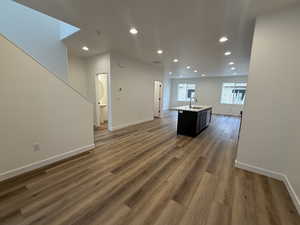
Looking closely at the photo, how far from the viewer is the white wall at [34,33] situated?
→ 3.34 metres

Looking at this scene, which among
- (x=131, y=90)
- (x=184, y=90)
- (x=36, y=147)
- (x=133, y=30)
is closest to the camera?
(x=36, y=147)

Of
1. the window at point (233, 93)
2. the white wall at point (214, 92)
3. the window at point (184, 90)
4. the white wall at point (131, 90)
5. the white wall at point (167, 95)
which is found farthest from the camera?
the white wall at point (167, 95)

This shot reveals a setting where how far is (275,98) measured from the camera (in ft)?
7.01

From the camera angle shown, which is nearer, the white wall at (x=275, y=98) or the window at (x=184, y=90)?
the white wall at (x=275, y=98)

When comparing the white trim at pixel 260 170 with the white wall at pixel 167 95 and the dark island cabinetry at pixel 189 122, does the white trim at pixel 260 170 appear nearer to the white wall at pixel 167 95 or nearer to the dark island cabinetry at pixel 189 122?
the dark island cabinetry at pixel 189 122

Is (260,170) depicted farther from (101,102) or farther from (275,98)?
(101,102)

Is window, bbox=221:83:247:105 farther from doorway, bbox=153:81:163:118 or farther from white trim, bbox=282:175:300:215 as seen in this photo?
white trim, bbox=282:175:300:215

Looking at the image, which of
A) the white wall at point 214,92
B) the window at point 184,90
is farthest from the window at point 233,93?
the window at point 184,90

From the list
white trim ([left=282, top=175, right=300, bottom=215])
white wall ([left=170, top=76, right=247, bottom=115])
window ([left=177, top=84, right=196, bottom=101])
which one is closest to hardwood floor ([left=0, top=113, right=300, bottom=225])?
white trim ([left=282, top=175, right=300, bottom=215])

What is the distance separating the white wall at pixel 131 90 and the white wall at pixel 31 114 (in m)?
2.07

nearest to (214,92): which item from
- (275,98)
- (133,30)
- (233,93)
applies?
(233,93)

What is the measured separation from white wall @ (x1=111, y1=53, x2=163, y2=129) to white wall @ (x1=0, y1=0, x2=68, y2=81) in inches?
66.9

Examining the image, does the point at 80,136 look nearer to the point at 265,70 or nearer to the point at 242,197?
the point at 242,197

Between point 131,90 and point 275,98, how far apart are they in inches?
173
